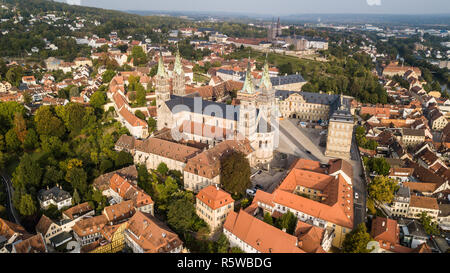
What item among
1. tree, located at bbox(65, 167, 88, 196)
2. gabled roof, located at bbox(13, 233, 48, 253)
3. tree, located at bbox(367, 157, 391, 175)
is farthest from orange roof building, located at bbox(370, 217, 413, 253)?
tree, located at bbox(65, 167, 88, 196)

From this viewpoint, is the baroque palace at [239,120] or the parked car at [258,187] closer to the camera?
the parked car at [258,187]

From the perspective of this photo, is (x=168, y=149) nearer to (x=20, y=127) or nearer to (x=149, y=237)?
(x=149, y=237)

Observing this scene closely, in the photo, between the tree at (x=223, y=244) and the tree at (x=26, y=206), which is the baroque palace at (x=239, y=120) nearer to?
the tree at (x=223, y=244)

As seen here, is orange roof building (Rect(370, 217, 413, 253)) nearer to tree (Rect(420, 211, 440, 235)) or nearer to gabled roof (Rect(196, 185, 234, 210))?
tree (Rect(420, 211, 440, 235))

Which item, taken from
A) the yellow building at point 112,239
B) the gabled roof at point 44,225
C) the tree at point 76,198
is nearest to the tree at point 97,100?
the tree at point 76,198

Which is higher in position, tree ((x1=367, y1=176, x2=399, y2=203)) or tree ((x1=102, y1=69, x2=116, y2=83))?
tree ((x1=102, y1=69, x2=116, y2=83))

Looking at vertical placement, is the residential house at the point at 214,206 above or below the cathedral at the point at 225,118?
below
